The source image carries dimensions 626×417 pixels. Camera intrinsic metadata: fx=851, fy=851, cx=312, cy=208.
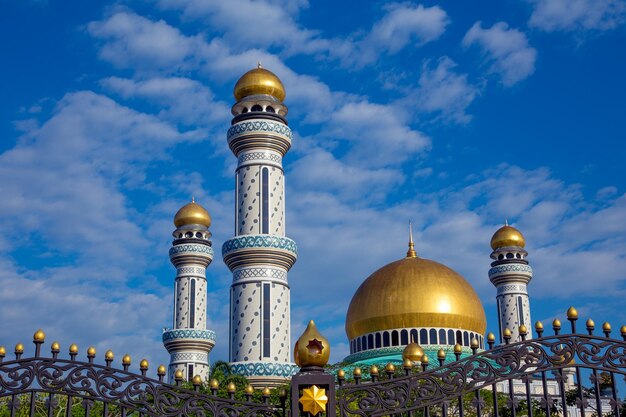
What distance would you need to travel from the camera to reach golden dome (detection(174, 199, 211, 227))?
3714 cm

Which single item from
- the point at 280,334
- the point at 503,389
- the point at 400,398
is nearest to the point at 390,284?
the point at 503,389

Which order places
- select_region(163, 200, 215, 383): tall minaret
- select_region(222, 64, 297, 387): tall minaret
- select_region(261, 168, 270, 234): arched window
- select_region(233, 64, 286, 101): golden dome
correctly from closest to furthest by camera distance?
select_region(222, 64, 297, 387): tall minaret < select_region(261, 168, 270, 234): arched window < select_region(233, 64, 286, 101): golden dome < select_region(163, 200, 215, 383): tall minaret

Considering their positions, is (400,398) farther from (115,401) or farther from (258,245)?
(258,245)

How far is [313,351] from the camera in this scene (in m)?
7.39

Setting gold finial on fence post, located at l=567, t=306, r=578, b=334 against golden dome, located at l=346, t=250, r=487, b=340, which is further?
golden dome, located at l=346, t=250, r=487, b=340

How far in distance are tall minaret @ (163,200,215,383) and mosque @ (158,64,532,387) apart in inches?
1.7

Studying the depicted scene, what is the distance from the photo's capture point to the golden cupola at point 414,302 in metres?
34.2

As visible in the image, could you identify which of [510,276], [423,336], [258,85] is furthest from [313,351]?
[510,276]

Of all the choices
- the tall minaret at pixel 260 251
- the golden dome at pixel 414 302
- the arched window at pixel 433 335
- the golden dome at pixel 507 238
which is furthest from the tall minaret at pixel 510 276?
the tall minaret at pixel 260 251

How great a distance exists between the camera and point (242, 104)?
29688 mm

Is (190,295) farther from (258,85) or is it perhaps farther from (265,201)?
(258,85)

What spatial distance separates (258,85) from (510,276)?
17504 millimetres

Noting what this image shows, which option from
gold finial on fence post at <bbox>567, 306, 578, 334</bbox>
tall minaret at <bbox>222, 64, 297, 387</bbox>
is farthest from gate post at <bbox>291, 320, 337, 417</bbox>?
tall minaret at <bbox>222, 64, 297, 387</bbox>

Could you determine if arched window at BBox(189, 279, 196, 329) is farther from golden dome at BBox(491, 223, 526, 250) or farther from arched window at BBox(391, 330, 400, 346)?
golden dome at BBox(491, 223, 526, 250)
